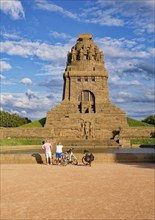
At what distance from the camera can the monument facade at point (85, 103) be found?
61844 millimetres

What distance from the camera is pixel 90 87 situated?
75062 millimetres

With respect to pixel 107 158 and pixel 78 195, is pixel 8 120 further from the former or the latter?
pixel 78 195

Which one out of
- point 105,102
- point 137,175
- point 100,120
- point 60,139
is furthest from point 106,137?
point 137,175

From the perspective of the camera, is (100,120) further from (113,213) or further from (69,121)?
(113,213)

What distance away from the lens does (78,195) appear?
34.1 feet

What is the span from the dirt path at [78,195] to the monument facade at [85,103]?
4545 cm

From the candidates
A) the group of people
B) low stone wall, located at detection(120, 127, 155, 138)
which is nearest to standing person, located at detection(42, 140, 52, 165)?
the group of people

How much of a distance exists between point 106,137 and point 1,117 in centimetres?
3813

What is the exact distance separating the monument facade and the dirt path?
4545 centimetres

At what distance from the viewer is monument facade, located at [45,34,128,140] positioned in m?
61.8

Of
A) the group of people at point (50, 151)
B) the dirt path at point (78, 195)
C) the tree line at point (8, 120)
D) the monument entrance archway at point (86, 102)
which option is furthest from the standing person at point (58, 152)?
the tree line at point (8, 120)

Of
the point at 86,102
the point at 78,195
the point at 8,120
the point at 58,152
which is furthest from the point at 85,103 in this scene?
the point at 78,195

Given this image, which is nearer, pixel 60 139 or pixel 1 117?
pixel 60 139

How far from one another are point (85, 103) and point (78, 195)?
6283 cm
